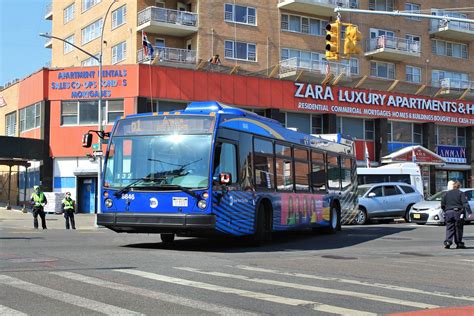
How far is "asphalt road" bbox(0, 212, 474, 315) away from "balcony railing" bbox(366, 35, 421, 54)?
34.8 m

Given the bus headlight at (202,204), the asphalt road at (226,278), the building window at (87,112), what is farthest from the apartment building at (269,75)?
the bus headlight at (202,204)

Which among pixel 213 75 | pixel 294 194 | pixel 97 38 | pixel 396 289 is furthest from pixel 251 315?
pixel 97 38

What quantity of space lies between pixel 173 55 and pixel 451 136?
25598 millimetres

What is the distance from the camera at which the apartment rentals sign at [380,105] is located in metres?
41.6

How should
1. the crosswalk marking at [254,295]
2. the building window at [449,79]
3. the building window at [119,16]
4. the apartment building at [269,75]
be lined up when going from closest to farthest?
the crosswalk marking at [254,295], the apartment building at [269,75], the building window at [119,16], the building window at [449,79]

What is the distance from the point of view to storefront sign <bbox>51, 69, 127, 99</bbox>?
35.5 m

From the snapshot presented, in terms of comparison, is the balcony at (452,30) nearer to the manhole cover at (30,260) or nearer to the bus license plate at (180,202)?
the bus license plate at (180,202)

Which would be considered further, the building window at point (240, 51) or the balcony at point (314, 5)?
the balcony at point (314, 5)

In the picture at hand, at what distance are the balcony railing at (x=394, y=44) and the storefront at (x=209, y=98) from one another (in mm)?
4680

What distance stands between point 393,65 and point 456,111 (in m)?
6.60

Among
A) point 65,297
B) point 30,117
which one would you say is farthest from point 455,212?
point 30,117

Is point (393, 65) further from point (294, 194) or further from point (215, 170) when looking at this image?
point (215, 170)

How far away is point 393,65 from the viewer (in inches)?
1969

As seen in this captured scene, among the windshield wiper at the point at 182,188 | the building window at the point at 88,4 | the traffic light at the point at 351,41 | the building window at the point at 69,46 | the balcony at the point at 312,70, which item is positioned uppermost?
the building window at the point at 88,4
